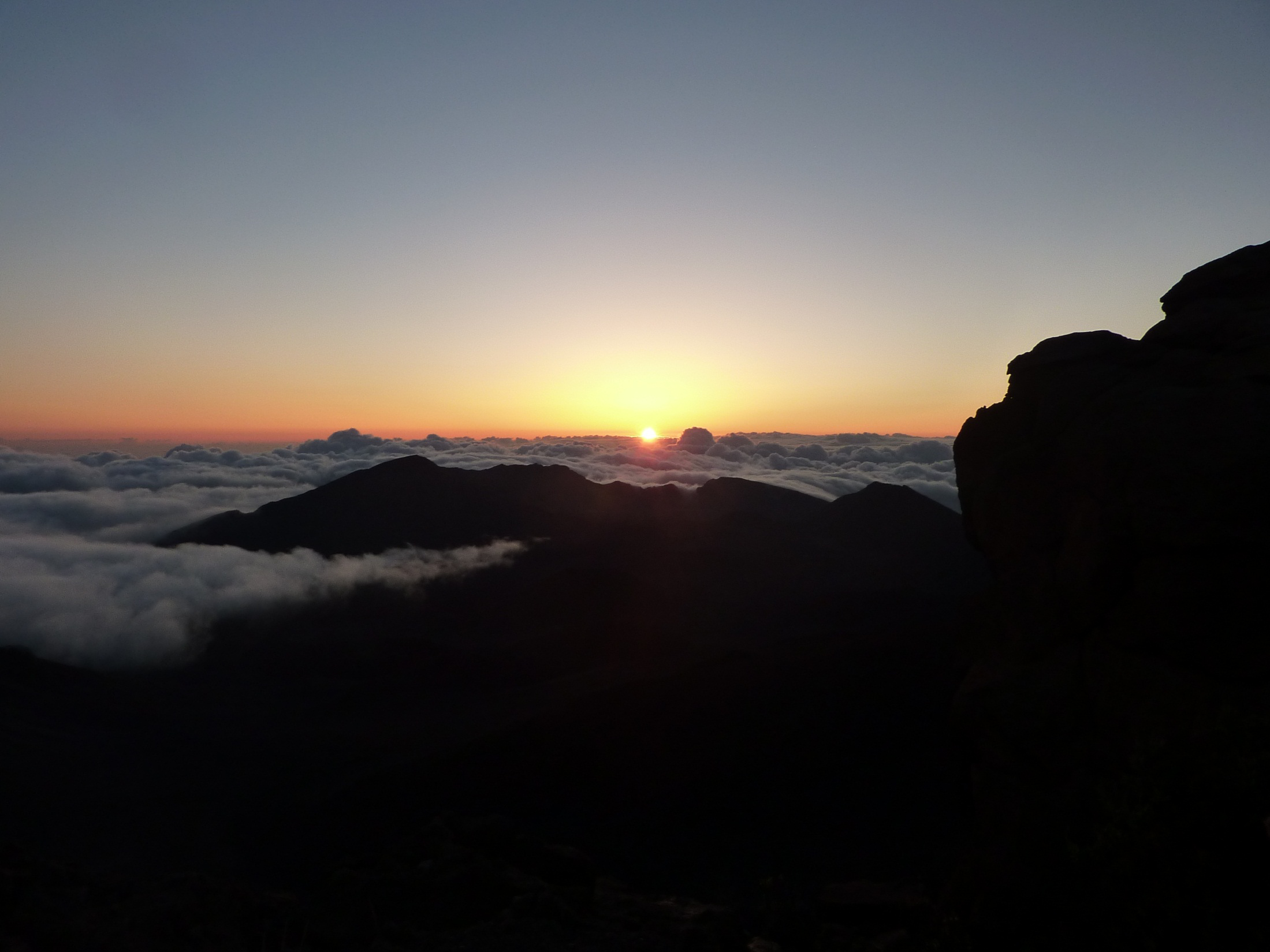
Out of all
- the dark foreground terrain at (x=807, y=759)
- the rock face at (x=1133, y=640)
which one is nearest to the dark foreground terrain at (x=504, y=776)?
the dark foreground terrain at (x=807, y=759)

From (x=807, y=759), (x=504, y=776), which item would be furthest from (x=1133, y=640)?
(x=504, y=776)

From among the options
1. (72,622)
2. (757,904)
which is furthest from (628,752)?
(72,622)

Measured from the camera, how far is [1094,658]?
50.8 ft

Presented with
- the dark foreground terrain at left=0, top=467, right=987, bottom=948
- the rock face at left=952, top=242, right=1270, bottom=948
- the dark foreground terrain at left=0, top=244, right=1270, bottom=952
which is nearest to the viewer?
the rock face at left=952, top=242, right=1270, bottom=948

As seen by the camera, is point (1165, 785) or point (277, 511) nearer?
point (1165, 785)

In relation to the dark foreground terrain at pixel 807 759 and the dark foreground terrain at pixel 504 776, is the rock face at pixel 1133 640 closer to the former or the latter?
the dark foreground terrain at pixel 807 759

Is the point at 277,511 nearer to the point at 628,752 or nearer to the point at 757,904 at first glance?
the point at 628,752

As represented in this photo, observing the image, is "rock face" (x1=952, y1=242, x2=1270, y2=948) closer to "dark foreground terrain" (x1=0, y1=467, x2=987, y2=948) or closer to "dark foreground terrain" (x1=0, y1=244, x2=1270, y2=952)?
"dark foreground terrain" (x1=0, y1=244, x2=1270, y2=952)

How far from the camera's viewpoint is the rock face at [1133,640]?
9.95 metres

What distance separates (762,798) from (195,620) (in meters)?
63.7

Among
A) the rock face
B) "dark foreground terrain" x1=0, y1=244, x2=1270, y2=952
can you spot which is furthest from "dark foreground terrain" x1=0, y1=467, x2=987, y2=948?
the rock face

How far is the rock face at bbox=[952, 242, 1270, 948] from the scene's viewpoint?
392 inches

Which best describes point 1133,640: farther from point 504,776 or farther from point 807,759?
point 504,776

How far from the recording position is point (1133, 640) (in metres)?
14.7
